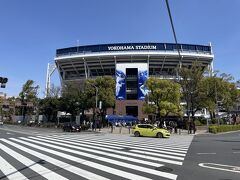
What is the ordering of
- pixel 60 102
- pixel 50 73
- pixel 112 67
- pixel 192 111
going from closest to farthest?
pixel 192 111, pixel 60 102, pixel 112 67, pixel 50 73

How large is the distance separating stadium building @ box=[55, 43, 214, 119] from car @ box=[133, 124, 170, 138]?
45.7 metres

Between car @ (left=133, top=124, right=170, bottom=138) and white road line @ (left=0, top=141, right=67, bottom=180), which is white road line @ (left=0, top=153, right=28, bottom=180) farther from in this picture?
car @ (left=133, top=124, right=170, bottom=138)

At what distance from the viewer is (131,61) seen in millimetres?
92750

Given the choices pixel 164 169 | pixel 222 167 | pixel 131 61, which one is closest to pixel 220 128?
pixel 222 167

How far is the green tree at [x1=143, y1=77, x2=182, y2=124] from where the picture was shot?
5433cm

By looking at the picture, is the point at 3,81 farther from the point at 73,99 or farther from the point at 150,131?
the point at 73,99

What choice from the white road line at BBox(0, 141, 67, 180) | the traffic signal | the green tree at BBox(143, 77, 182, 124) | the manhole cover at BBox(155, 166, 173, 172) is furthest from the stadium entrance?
the manhole cover at BBox(155, 166, 173, 172)

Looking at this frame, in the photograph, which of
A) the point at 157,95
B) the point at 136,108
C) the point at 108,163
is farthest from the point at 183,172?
the point at 136,108

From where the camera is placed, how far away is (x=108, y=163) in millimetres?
13664

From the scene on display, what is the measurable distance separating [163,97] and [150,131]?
19491mm

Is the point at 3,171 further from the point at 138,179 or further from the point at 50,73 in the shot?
the point at 50,73

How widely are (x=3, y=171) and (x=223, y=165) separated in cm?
792

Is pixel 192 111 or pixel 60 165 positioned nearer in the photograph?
pixel 60 165

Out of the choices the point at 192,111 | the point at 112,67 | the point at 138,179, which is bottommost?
the point at 138,179
